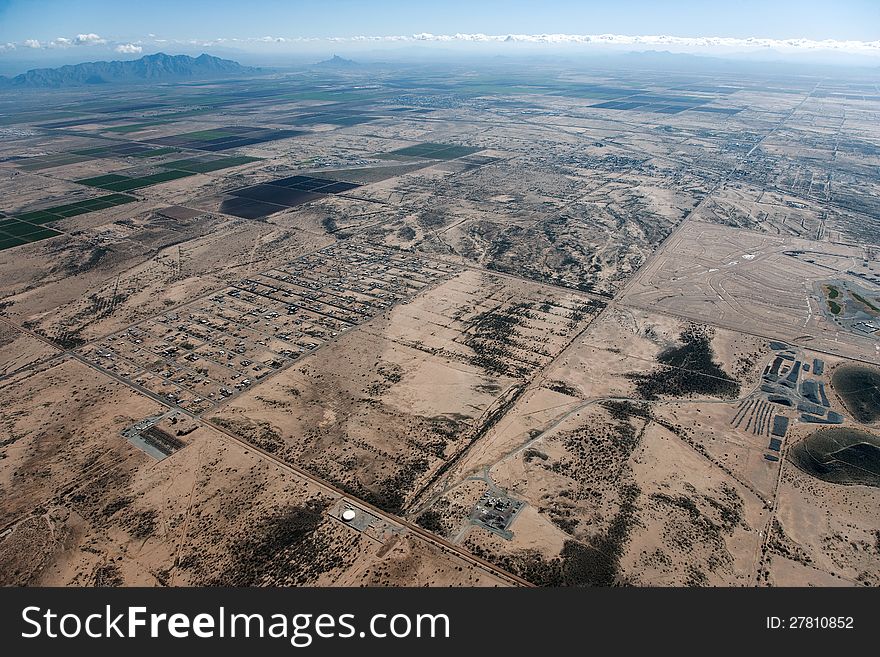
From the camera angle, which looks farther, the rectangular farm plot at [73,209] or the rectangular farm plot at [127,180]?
the rectangular farm plot at [127,180]

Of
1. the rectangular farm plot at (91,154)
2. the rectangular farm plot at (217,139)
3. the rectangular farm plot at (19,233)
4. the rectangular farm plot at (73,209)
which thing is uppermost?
the rectangular farm plot at (217,139)

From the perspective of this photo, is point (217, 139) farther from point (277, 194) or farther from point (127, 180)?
point (277, 194)

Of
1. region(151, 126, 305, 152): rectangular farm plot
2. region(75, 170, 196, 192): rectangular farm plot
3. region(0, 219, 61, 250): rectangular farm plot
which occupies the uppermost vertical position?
region(151, 126, 305, 152): rectangular farm plot

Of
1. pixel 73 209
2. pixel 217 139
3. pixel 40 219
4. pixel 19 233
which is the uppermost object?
pixel 217 139

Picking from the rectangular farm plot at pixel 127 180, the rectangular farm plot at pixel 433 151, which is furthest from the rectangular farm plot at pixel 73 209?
the rectangular farm plot at pixel 433 151

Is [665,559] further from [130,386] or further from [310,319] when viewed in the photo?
[130,386]

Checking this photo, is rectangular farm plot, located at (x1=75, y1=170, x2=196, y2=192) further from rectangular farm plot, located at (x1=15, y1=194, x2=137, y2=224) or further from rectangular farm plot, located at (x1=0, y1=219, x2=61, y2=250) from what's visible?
rectangular farm plot, located at (x1=0, y1=219, x2=61, y2=250)

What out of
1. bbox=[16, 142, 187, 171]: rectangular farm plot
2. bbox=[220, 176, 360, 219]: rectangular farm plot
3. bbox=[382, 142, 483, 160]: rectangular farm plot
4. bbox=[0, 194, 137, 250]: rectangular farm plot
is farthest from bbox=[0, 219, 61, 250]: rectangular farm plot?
bbox=[382, 142, 483, 160]: rectangular farm plot

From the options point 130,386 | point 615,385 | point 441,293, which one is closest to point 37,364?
point 130,386

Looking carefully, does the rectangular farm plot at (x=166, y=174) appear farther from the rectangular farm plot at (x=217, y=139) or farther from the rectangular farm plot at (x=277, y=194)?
the rectangular farm plot at (x=277, y=194)

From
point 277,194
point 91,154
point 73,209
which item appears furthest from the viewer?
point 91,154

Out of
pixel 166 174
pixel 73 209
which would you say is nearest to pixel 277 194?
pixel 166 174
